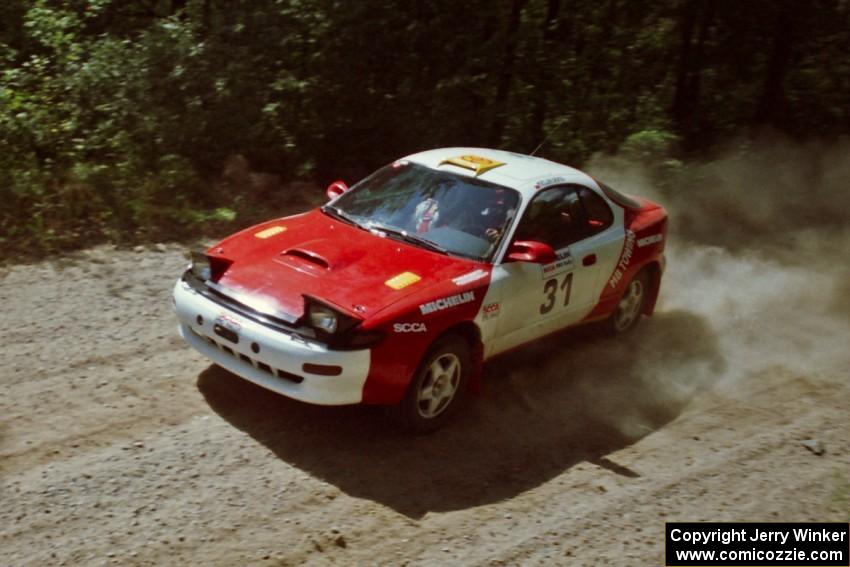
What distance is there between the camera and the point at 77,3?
1234 cm

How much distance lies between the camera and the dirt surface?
5121mm

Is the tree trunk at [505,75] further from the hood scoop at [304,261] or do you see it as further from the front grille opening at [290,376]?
the front grille opening at [290,376]

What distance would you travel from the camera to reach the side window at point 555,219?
7.03 m

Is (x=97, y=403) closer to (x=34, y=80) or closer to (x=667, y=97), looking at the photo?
(x=34, y=80)

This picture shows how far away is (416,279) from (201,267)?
58.5 inches

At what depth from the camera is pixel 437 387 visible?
20.7 ft

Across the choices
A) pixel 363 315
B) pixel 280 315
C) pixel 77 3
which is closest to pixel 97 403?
pixel 280 315

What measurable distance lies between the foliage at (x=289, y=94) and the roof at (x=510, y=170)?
3.68m

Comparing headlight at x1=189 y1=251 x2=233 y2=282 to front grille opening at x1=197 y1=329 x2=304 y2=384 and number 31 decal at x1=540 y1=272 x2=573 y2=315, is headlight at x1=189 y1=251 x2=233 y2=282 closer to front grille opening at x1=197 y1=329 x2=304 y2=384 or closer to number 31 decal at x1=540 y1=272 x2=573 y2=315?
front grille opening at x1=197 y1=329 x2=304 y2=384

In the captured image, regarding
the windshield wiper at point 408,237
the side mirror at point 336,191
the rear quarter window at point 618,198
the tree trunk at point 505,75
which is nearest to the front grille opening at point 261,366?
the windshield wiper at point 408,237

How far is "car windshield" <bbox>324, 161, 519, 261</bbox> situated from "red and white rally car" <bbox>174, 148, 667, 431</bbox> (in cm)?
1

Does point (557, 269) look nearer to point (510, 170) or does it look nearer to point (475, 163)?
point (510, 170)

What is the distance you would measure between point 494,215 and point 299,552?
3.00 meters

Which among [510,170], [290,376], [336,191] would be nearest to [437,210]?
[510,170]
